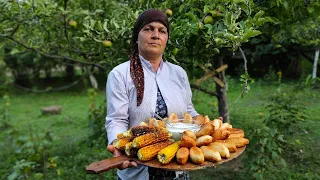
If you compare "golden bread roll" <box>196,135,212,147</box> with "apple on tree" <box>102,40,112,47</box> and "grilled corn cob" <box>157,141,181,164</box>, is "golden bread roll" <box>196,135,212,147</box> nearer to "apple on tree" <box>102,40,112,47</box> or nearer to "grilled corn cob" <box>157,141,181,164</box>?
"grilled corn cob" <box>157,141,181,164</box>

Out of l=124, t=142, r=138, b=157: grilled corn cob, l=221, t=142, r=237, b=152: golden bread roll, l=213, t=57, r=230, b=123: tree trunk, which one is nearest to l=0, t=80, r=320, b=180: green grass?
l=213, t=57, r=230, b=123: tree trunk

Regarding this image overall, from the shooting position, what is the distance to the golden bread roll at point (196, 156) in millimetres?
1551

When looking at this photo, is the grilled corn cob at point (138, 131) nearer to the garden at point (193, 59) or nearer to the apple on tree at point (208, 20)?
the garden at point (193, 59)

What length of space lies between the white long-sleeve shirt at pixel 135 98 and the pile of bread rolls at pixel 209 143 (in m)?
0.32

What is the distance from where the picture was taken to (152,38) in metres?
1.91

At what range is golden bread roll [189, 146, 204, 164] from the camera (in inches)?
61.1

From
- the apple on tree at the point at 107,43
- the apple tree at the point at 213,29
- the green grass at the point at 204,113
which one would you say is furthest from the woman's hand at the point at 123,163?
the green grass at the point at 204,113

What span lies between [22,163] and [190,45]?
2.26m

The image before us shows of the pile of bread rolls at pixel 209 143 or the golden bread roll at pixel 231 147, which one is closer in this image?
the pile of bread rolls at pixel 209 143

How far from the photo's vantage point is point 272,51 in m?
10.9

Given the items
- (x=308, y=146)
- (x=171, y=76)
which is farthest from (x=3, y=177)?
(x=308, y=146)

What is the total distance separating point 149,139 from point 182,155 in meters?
0.19

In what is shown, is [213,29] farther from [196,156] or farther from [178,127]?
[196,156]

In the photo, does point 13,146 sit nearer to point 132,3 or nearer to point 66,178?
point 66,178
